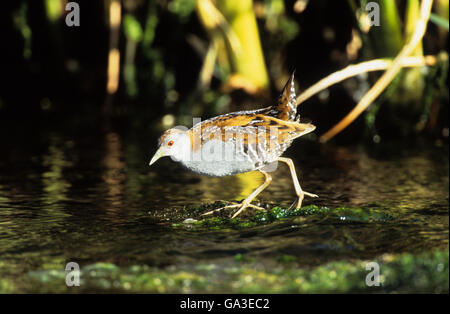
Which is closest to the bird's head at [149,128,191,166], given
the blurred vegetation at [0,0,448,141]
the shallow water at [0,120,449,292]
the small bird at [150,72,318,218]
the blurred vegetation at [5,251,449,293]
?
the small bird at [150,72,318,218]

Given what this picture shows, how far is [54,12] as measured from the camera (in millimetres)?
9695

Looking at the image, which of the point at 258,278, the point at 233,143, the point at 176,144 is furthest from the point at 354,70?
the point at 258,278

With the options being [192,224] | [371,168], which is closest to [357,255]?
[192,224]

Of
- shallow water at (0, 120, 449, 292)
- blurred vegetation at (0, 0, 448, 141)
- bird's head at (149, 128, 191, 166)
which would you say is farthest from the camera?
blurred vegetation at (0, 0, 448, 141)

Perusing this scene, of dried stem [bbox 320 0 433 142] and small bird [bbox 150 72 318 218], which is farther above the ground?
dried stem [bbox 320 0 433 142]

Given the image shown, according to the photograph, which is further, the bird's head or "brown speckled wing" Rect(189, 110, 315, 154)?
the bird's head

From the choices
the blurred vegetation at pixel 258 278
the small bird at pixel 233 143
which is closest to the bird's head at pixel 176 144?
the small bird at pixel 233 143

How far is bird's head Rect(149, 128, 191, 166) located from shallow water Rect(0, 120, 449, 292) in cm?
37

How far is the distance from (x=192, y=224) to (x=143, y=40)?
5.26m

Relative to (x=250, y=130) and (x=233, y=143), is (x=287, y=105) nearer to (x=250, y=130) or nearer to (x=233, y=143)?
(x=250, y=130)

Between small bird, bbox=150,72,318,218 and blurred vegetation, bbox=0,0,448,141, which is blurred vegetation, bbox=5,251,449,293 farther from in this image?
blurred vegetation, bbox=0,0,448,141

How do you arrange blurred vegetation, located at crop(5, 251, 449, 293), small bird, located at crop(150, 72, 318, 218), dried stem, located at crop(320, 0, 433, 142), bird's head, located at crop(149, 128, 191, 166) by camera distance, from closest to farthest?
1. blurred vegetation, located at crop(5, 251, 449, 293)
2. small bird, located at crop(150, 72, 318, 218)
3. bird's head, located at crop(149, 128, 191, 166)
4. dried stem, located at crop(320, 0, 433, 142)

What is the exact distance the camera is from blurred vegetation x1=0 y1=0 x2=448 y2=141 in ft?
25.1

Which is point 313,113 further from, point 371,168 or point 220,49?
point 371,168
